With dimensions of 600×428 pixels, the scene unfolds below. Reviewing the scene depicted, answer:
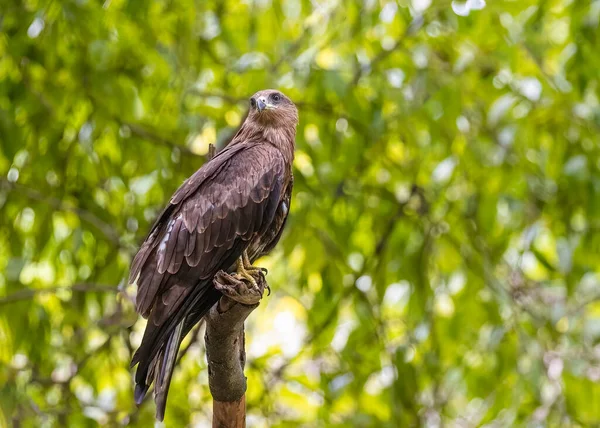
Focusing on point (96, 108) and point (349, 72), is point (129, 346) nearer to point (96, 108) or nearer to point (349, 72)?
point (96, 108)

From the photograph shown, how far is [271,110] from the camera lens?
4.14 m

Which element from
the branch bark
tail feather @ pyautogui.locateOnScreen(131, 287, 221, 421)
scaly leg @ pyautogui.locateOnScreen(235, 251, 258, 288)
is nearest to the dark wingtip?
tail feather @ pyautogui.locateOnScreen(131, 287, 221, 421)

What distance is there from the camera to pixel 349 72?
→ 179 inches

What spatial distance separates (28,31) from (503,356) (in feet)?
9.19

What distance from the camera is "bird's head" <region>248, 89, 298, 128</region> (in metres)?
4.15

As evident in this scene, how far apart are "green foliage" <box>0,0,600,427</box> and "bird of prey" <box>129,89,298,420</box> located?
0.60 m

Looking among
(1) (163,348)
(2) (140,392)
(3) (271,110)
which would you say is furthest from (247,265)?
(3) (271,110)

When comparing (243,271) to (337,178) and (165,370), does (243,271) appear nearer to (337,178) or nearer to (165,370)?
(165,370)

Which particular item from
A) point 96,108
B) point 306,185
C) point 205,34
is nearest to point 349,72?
point 306,185

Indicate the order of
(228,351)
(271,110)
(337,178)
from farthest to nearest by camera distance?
(337,178) → (271,110) → (228,351)

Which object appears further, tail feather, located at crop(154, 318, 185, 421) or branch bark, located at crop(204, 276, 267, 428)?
tail feather, located at crop(154, 318, 185, 421)

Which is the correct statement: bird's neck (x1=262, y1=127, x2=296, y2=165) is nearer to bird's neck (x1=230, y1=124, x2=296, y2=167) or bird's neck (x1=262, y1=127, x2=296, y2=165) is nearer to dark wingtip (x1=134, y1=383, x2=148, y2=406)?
bird's neck (x1=230, y1=124, x2=296, y2=167)

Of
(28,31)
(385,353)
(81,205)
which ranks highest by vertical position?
(28,31)

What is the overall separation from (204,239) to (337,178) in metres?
1.10
